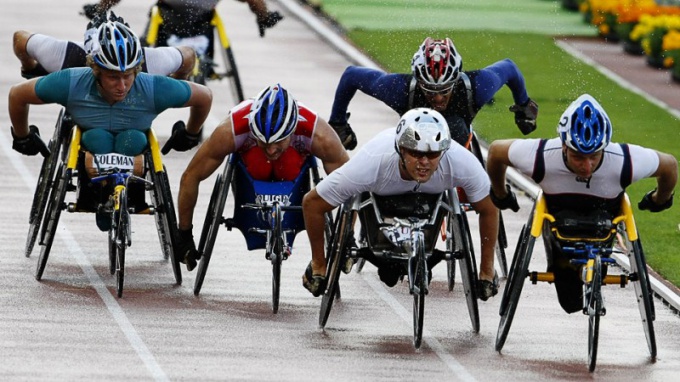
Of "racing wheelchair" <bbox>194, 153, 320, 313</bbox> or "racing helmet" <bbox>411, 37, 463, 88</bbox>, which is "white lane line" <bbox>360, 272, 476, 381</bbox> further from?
"racing helmet" <bbox>411, 37, 463, 88</bbox>

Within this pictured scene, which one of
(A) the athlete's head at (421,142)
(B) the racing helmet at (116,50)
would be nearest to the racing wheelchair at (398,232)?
(A) the athlete's head at (421,142)

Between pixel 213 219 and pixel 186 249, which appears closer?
Answer: pixel 213 219

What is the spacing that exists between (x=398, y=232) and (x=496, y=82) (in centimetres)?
224

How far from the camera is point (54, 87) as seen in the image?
520 inches

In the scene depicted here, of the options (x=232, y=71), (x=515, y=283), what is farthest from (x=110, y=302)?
(x=232, y=71)

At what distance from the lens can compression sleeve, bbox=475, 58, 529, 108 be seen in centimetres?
1356

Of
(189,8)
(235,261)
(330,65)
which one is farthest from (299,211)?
(330,65)

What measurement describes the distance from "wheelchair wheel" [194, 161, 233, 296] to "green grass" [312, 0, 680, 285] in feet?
12.6

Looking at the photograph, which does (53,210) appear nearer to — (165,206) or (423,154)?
(165,206)

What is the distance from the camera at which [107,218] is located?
1336cm

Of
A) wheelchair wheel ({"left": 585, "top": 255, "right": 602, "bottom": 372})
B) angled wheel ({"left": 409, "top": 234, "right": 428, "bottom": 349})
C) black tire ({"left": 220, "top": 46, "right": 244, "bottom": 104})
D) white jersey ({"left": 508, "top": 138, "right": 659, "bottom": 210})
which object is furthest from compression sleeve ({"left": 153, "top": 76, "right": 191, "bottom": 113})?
black tire ({"left": 220, "top": 46, "right": 244, "bottom": 104})

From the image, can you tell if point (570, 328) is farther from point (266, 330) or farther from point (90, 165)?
point (90, 165)

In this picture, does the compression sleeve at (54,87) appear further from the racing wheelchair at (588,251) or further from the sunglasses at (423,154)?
the racing wheelchair at (588,251)

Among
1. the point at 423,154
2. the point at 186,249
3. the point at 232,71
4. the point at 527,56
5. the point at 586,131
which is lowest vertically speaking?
the point at 527,56
